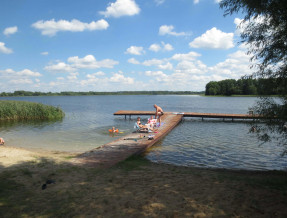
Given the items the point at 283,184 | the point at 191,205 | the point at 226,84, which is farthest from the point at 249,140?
the point at 226,84

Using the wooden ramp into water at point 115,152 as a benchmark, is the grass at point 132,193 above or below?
above

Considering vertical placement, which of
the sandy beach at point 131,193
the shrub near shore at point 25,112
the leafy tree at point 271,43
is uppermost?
the leafy tree at point 271,43

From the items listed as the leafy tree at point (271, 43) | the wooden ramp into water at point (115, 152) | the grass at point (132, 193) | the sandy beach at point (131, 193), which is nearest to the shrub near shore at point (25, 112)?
the wooden ramp into water at point (115, 152)

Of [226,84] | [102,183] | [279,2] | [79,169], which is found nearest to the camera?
[279,2]

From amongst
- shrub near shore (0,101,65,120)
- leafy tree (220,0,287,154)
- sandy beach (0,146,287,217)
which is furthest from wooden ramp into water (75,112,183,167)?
shrub near shore (0,101,65,120)

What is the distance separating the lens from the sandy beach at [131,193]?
15.0ft

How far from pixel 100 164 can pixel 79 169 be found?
1007 millimetres

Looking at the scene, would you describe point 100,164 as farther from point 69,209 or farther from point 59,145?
point 59,145

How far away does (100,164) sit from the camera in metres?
8.46

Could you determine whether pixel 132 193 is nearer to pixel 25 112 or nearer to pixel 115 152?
pixel 115 152

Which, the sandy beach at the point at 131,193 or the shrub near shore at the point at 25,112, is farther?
the shrub near shore at the point at 25,112

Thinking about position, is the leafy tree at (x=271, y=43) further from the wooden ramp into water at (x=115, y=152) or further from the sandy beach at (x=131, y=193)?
the wooden ramp into water at (x=115, y=152)

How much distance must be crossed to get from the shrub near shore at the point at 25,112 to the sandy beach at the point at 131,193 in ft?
74.2

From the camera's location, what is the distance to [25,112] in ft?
92.2
